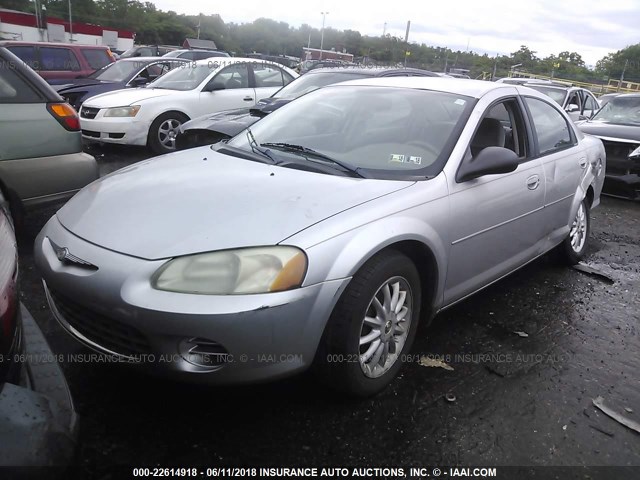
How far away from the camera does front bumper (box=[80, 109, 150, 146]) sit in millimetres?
7945

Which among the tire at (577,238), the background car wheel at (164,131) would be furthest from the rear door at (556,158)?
the background car wheel at (164,131)

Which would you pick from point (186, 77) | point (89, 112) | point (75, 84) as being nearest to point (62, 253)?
point (89, 112)

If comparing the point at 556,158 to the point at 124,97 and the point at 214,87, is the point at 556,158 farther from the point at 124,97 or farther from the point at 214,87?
the point at 124,97

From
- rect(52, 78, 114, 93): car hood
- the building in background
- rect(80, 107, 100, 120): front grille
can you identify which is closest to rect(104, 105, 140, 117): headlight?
rect(80, 107, 100, 120): front grille

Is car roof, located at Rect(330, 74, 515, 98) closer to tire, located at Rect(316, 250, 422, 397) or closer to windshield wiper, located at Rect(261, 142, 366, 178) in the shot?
windshield wiper, located at Rect(261, 142, 366, 178)

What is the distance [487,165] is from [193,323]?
185cm

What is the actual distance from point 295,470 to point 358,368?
0.53m

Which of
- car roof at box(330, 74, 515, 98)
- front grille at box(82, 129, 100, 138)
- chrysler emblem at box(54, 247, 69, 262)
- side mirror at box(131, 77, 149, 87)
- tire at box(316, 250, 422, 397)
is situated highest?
car roof at box(330, 74, 515, 98)

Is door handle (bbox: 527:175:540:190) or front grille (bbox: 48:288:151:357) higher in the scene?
door handle (bbox: 527:175:540:190)

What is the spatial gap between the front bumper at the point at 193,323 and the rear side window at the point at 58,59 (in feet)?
38.7

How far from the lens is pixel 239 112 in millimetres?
7242

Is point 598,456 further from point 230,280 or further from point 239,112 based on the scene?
point 239,112

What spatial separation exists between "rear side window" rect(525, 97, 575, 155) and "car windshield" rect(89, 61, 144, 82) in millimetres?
9360

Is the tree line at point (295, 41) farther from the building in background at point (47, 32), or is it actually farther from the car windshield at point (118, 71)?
the car windshield at point (118, 71)
